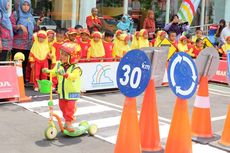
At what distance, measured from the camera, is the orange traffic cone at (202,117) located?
7105 mm

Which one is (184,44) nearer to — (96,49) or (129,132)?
(96,49)

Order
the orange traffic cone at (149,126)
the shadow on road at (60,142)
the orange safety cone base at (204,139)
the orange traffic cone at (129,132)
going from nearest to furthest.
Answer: the orange traffic cone at (129,132), the orange traffic cone at (149,126), the shadow on road at (60,142), the orange safety cone base at (204,139)

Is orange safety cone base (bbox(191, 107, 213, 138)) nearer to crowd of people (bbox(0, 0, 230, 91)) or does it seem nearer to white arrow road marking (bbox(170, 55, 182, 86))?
white arrow road marking (bbox(170, 55, 182, 86))

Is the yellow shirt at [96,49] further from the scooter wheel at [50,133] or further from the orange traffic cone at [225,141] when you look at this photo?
the orange traffic cone at [225,141]

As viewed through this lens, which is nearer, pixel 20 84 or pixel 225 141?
pixel 225 141

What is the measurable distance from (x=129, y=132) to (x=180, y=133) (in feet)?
2.54

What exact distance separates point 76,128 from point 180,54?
2026mm

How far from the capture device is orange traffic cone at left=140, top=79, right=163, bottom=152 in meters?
6.30

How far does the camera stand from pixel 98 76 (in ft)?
34.6

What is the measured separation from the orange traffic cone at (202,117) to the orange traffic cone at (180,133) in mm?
1174

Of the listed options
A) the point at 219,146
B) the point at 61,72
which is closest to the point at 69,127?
the point at 61,72

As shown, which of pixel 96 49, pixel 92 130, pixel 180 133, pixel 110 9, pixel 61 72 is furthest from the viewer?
pixel 110 9

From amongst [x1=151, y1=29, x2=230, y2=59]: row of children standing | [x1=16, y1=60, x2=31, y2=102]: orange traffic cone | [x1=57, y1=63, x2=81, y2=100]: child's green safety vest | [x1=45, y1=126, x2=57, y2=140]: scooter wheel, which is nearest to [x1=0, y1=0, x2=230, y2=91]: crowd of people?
[x1=16, y1=60, x2=31, y2=102]: orange traffic cone

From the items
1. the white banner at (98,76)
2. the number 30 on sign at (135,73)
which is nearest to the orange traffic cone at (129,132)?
the number 30 on sign at (135,73)
